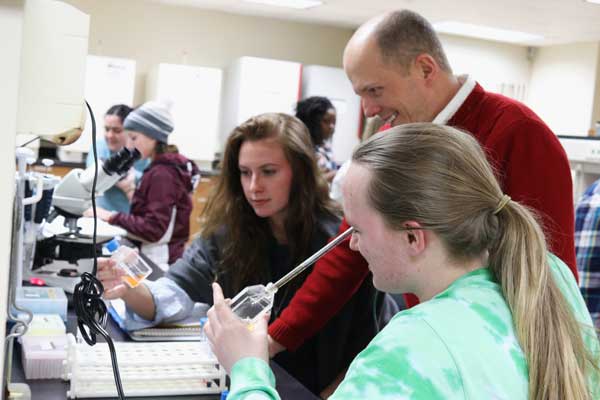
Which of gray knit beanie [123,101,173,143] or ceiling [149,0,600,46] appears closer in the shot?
gray knit beanie [123,101,173,143]

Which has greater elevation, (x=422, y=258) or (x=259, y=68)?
(x=259, y=68)

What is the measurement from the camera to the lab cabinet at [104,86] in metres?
6.00

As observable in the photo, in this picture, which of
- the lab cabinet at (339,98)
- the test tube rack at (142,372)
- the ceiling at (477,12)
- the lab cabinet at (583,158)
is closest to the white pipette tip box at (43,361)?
the test tube rack at (142,372)

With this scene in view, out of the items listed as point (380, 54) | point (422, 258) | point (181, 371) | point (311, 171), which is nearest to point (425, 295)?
point (422, 258)

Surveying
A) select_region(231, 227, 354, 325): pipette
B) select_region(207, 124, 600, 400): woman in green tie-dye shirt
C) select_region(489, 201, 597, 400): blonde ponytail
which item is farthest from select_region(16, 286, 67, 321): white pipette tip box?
select_region(489, 201, 597, 400): blonde ponytail

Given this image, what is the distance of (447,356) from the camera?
857mm

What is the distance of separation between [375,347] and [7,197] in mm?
468

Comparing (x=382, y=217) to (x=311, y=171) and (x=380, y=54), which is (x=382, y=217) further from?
(x=311, y=171)

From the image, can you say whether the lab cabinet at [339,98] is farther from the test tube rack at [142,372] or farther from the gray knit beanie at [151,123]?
the test tube rack at [142,372]

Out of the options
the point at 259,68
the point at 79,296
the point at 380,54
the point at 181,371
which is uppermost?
the point at 259,68

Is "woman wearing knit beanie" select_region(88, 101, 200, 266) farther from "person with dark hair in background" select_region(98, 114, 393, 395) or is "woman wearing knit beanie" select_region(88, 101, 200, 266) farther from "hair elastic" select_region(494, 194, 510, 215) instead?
"hair elastic" select_region(494, 194, 510, 215)

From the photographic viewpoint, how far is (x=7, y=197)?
78 centimetres

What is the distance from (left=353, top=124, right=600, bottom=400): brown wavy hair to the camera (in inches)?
38.4

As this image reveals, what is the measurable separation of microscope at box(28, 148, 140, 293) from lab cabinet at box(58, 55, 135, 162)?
397cm
